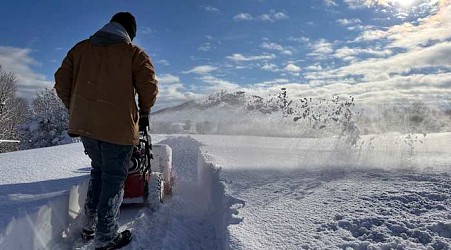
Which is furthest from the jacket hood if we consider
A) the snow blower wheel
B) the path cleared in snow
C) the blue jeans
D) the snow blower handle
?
the snow blower wheel

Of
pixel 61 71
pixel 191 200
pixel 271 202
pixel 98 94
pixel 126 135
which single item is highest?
pixel 61 71

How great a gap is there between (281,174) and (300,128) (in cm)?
1279

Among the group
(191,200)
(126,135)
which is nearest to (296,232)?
(126,135)

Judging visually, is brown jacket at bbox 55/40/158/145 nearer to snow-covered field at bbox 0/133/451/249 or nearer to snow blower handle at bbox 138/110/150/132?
snow blower handle at bbox 138/110/150/132

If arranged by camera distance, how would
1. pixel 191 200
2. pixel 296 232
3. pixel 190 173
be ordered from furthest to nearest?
pixel 190 173, pixel 191 200, pixel 296 232

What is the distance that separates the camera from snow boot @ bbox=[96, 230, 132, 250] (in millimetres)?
3463

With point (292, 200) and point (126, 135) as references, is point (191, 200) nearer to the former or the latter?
point (292, 200)

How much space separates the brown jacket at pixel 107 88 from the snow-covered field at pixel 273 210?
2.90 ft

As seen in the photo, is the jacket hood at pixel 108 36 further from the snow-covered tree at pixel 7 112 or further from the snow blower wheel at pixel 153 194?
the snow-covered tree at pixel 7 112

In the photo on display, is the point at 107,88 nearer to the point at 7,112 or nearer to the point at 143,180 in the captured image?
the point at 143,180

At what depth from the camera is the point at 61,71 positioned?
3424mm

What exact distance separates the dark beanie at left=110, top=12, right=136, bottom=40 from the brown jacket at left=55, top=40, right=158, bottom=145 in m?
0.30

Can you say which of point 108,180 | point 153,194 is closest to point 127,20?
point 108,180

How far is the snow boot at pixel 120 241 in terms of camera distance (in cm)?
346
